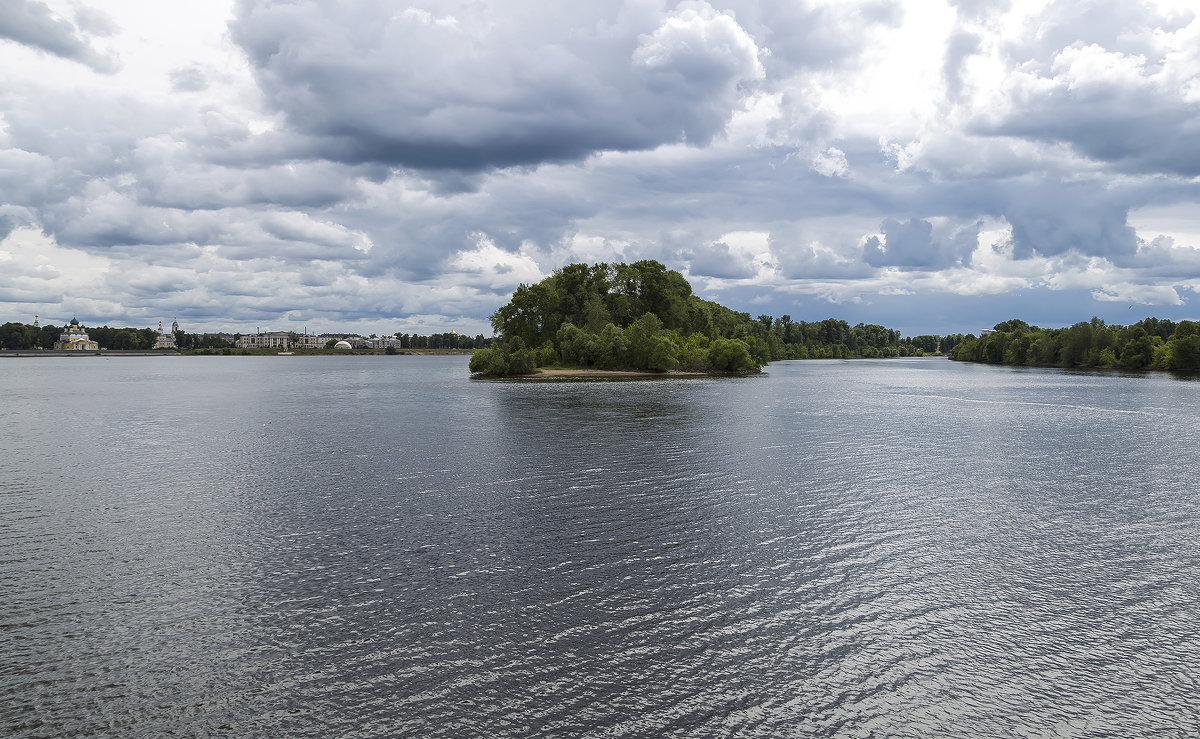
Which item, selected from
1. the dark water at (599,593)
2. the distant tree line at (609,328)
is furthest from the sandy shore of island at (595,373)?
the dark water at (599,593)

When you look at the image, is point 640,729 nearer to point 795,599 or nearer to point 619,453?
point 795,599

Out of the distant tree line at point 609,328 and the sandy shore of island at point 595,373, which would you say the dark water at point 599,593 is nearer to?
the sandy shore of island at point 595,373

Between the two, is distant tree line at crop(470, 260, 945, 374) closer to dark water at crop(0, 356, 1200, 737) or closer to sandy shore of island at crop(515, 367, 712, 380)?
sandy shore of island at crop(515, 367, 712, 380)

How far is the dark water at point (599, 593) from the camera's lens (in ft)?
45.5

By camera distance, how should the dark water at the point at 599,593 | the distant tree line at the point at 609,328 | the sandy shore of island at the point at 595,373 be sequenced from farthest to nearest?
1. the distant tree line at the point at 609,328
2. the sandy shore of island at the point at 595,373
3. the dark water at the point at 599,593

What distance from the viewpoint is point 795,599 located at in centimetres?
1950

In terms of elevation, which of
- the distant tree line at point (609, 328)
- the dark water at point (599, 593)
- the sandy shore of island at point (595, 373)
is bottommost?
the dark water at point (599, 593)

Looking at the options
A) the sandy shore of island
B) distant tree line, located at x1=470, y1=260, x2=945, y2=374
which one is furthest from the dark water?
distant tree line, located at x1=470, y1=260, x2=945, y2=374

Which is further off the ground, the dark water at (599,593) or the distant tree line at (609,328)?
the distant tree line at (609,328)

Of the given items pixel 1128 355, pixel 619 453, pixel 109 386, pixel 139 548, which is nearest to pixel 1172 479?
pixel 619 453

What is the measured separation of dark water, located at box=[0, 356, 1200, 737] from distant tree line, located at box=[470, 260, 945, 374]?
114826mm

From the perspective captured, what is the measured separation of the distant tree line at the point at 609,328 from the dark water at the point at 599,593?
377 ft

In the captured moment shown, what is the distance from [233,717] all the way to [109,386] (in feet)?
434

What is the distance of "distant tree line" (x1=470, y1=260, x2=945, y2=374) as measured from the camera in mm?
160125
